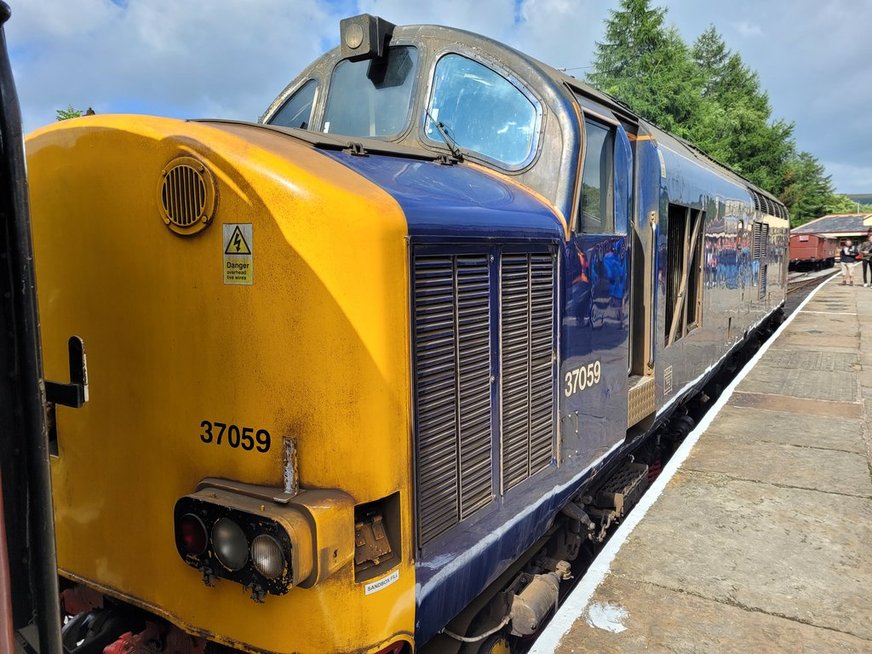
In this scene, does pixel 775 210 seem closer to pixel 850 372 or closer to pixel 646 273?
pixel 850 372

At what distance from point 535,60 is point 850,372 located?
26.1ft

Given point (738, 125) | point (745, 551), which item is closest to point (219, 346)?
point (745, 551)

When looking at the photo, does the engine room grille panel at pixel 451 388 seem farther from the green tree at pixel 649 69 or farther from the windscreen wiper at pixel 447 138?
the green tree at pixel 649 69

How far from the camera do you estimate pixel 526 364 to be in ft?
9.36

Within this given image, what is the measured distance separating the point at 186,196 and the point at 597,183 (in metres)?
2.20

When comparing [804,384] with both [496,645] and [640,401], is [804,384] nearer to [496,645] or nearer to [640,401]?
[640,401]

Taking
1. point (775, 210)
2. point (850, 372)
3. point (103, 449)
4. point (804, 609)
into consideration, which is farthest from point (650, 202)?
point (775, 210)

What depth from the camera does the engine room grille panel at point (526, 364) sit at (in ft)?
8.94

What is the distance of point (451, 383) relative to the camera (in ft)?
7.88

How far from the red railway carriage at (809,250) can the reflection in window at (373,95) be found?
1656 inches

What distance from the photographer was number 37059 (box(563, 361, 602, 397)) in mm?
3193

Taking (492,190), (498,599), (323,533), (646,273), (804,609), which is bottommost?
(804,609)

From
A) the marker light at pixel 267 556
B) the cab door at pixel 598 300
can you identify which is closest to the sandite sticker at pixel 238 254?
the marker light at pixel 267 556

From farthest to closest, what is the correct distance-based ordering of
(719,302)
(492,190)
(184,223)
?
1. (719,302)
2. (492,190)
3. (184,223)
